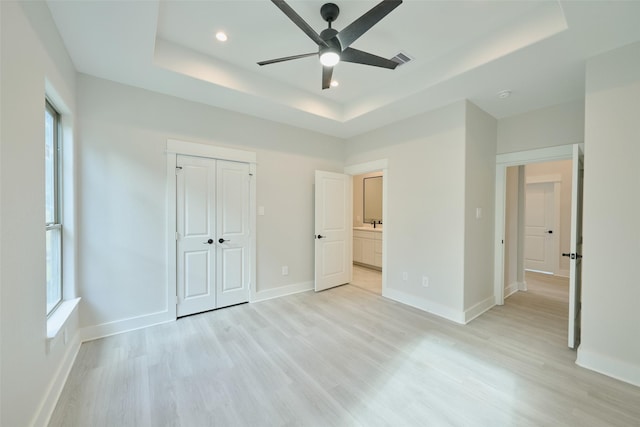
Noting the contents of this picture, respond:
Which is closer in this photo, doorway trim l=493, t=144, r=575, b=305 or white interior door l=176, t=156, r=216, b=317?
white interior door l=176, t=156, r=216, b=317

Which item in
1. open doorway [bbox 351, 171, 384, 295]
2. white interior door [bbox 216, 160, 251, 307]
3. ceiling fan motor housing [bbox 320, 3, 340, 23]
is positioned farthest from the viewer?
open doorway [bbox 351, 171, 384, 295]

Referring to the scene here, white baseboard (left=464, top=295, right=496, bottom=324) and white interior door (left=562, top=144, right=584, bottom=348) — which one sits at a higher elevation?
white interior door (left=562, top=144, right=584, bottom=348)

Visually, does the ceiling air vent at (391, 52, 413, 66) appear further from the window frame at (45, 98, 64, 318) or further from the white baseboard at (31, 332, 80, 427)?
the white baseboard at (31, 332, 80, 427)

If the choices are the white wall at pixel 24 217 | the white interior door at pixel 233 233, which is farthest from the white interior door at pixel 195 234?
the white wall at pixel 24 217

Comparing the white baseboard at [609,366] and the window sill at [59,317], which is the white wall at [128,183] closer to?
the window sill at [59,317]

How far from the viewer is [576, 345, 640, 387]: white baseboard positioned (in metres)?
1.94

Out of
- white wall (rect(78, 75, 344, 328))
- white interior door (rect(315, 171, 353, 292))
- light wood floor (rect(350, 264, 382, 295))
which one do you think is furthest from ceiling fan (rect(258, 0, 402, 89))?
light wood floor (rect(350, 264, 382, 295))

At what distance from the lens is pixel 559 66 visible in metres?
2.32

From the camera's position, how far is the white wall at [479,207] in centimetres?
310

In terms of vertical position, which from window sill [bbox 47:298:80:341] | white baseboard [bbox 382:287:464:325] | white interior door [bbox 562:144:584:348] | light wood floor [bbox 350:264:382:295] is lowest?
light wood floor [bbox 350:264:382:295]

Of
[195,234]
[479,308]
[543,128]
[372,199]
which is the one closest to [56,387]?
[195,234]

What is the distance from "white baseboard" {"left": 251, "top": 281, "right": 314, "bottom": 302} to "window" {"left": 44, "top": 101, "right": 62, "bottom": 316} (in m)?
2.08

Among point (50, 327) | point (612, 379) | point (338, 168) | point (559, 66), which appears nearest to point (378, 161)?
point (338, 168)

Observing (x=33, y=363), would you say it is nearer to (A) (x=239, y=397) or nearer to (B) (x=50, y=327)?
(B) (x=50, y=327)
